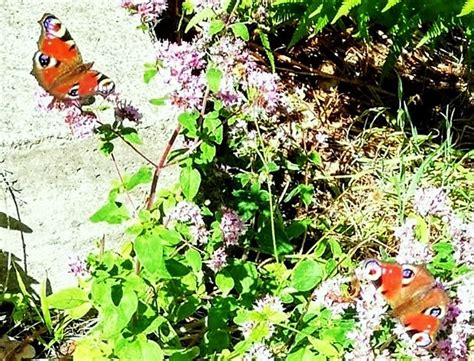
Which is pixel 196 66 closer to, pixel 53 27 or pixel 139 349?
pixel 53 27

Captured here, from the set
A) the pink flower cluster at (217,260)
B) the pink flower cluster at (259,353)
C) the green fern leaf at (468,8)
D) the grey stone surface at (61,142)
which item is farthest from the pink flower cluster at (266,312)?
the green fern leaf at (468,8)

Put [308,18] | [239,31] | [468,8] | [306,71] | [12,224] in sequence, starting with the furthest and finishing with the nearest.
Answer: [306,71] < [308,18] < [12,224] < [468,8] < [239,31]

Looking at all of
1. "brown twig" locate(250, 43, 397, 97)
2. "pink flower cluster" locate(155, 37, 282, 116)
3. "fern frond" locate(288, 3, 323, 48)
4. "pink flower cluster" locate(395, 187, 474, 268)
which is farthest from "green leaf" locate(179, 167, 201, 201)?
"brown twig" locate(250, 43, 397, 97)

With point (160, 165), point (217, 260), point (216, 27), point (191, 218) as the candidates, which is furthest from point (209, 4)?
point (217, 260)

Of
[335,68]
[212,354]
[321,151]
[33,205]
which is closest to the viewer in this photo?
[212,354]

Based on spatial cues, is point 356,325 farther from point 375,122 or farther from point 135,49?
point 375,122

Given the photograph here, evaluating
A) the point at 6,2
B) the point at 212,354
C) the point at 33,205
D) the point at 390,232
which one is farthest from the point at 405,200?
the point at 6,2

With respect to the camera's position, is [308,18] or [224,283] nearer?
[224,283]
